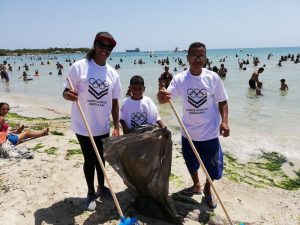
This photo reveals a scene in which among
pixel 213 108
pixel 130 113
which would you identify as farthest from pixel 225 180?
pixel 130 113

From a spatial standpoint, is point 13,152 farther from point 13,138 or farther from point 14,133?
point 14,133

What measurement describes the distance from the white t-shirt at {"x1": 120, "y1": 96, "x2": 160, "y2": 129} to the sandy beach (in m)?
1.05

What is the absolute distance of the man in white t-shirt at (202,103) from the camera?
4051mm

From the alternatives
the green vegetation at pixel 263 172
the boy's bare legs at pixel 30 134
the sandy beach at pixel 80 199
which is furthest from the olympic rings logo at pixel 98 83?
the boy's bare legs at pixel 30 134

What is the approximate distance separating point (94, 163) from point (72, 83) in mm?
1048

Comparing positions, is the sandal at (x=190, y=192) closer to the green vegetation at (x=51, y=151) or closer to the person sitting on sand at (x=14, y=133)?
the green vegetation at (x=51, y=151)

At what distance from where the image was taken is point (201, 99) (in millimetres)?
4070

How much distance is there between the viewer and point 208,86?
13.4ft

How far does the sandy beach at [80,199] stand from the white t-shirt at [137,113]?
105 cm

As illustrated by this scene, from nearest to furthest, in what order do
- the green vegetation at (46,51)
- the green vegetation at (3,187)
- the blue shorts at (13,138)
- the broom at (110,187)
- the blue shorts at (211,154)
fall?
the broom at (110,187) → the blue shorts at (211,154) → the green vegetation at (3,187) → the blue shorts at (13,138) → the green vegetation at (46,51)

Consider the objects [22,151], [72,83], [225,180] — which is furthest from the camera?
[22,151]

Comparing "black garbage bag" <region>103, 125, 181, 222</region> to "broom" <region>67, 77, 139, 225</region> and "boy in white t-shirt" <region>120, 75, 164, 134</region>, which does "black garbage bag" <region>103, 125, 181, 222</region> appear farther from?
"boy in white t-shirt" <region>120, 75, 164, 134</region>

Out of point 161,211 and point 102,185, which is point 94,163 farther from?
point 161,211

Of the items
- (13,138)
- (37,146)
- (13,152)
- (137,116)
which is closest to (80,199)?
(137,116)
